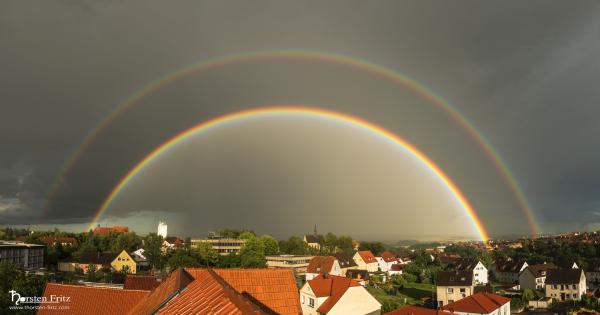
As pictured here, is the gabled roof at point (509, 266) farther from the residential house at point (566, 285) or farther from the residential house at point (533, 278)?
the residential house at point (566, 285)

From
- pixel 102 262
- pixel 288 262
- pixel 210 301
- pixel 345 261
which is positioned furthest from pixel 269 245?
pixel 210 301

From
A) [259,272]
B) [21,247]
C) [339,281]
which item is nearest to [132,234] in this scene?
[21,247]

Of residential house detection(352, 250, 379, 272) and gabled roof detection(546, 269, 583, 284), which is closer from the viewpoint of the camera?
gabled roof detection(546, 269, 583, 284)

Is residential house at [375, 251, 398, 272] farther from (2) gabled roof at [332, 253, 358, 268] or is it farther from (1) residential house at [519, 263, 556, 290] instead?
(1) residential house at [519, 263, 556, 290]

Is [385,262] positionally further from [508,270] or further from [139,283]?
[139,283]

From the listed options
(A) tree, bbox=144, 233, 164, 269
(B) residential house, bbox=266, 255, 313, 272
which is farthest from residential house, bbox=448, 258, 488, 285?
(A) tree, bbox=144, 233, 164, 269

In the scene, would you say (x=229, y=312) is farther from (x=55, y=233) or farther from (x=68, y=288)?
(x=55, y=233)
